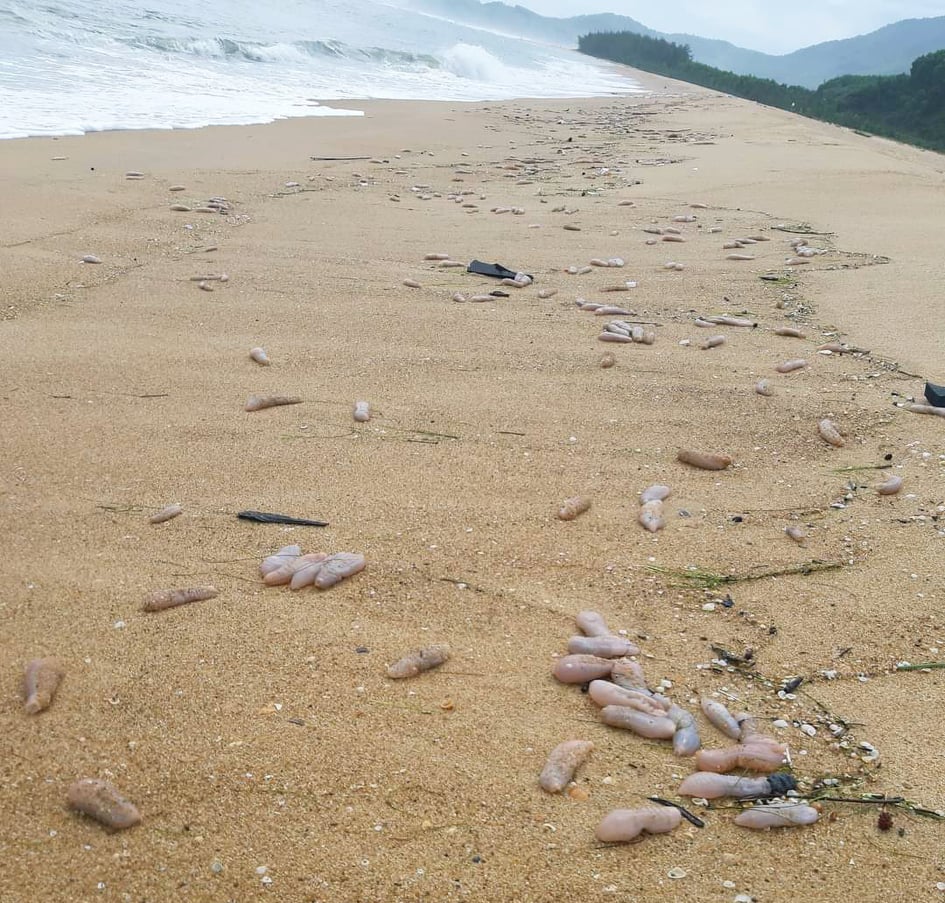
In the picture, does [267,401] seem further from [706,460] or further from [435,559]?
[706,460]

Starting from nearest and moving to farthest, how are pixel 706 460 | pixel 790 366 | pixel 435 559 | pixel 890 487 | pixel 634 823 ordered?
pixel 634 823, pixel 435 559, pixel 890 487, pixel 706 460, pixel 790 366

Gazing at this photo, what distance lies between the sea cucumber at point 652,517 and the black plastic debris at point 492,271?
252 cm

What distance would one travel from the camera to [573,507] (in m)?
2.59

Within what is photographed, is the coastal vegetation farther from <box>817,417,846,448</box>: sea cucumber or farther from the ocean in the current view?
<box>817,417,846,448</box>: sea cucumber

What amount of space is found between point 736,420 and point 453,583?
1473 millimetres

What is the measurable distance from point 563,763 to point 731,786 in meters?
0.30

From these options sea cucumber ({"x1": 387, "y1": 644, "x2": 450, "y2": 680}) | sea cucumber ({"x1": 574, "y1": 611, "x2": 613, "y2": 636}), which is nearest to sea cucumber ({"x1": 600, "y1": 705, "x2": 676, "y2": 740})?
sea cucumber ({"x1": 574, "y1": 611, "x2": 613, "y2": 636})

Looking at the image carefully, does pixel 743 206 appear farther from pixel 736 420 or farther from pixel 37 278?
pixel 37 278

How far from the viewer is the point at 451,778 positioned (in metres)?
1.66

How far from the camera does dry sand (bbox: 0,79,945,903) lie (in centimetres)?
153

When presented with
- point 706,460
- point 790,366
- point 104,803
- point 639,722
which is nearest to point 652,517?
point 706,460

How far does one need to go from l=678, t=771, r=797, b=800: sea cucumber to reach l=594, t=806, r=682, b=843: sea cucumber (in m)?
0.07

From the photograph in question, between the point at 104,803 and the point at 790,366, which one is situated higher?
the point at 790,366

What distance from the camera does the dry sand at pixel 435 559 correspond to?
1529 millimetres
